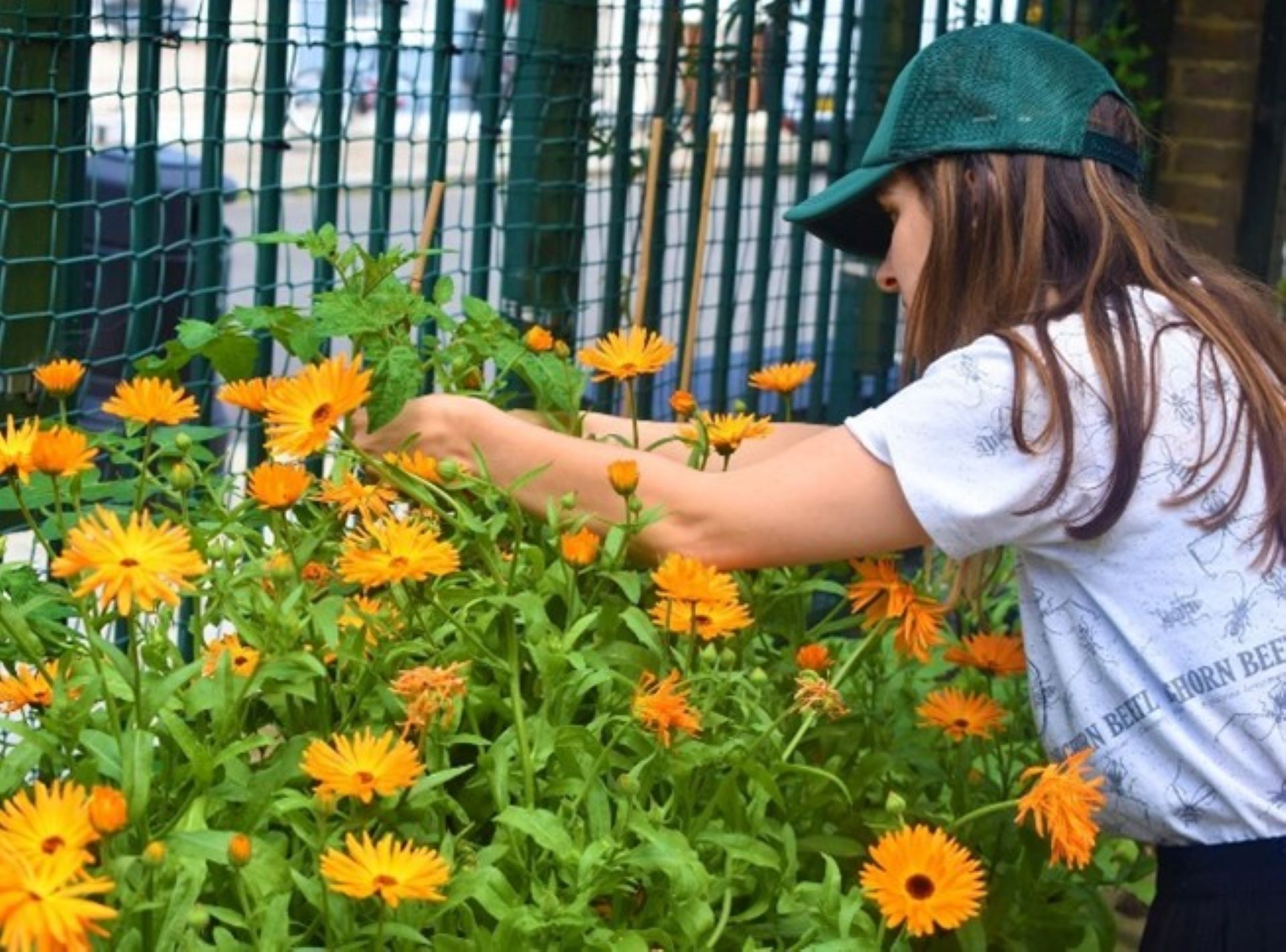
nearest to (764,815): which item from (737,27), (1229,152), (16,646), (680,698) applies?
(680,698)

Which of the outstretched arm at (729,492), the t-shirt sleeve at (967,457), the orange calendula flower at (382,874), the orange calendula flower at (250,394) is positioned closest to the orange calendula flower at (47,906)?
the orange calendula flower at (382,874)

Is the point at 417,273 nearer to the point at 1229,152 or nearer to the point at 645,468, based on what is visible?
the point at 645,468

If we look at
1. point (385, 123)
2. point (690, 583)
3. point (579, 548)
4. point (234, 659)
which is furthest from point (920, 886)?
point (385, 123)

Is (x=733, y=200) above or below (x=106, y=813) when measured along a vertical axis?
above

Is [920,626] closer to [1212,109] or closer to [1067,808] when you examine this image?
[1067,808]

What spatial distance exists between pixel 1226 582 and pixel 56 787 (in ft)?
3.92

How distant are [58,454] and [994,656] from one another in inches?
43.4

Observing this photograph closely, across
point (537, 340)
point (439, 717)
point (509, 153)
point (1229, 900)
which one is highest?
point (509, 153)

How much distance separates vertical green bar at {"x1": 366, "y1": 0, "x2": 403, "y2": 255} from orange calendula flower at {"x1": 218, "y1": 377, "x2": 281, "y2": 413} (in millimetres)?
994

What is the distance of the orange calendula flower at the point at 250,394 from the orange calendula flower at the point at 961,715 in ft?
2.45

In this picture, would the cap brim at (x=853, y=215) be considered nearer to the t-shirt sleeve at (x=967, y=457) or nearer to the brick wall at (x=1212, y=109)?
the t-shirt sleeve at (x=967, y=457)

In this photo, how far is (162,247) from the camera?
2.99 meters

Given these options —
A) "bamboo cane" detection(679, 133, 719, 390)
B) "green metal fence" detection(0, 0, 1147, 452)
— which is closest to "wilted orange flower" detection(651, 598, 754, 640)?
"green metal fence" detection(0, 0, 1147, 452)

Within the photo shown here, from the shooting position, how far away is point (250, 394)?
2.19 metres
